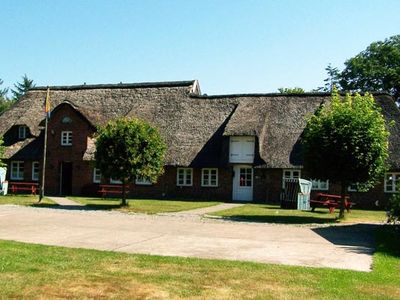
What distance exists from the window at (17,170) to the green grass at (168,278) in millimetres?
30332

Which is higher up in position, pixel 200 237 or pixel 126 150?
pixel 126 150

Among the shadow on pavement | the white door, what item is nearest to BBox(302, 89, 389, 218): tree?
the shadow on pavement

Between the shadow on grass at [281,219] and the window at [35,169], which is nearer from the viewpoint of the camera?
the shadow on grass at [281,219]

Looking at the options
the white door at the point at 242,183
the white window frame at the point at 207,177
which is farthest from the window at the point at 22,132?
the white door at the point at 242,183

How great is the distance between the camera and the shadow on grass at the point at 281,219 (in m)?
22.6

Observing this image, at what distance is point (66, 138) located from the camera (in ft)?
129

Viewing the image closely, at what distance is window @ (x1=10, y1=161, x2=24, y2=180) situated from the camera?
40.8 meters

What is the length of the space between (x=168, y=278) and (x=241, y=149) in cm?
2726

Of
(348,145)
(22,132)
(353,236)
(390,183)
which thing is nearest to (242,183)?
(390,183)

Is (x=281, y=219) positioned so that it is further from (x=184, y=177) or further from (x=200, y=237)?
(x=184, y=177)

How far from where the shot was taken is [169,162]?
1446 inches

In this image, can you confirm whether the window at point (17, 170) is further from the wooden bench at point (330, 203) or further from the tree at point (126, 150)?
the wooden bench at point (330, 203)

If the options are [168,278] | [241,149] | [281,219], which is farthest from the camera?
[241,149]

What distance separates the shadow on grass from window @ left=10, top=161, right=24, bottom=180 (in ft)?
74.5
